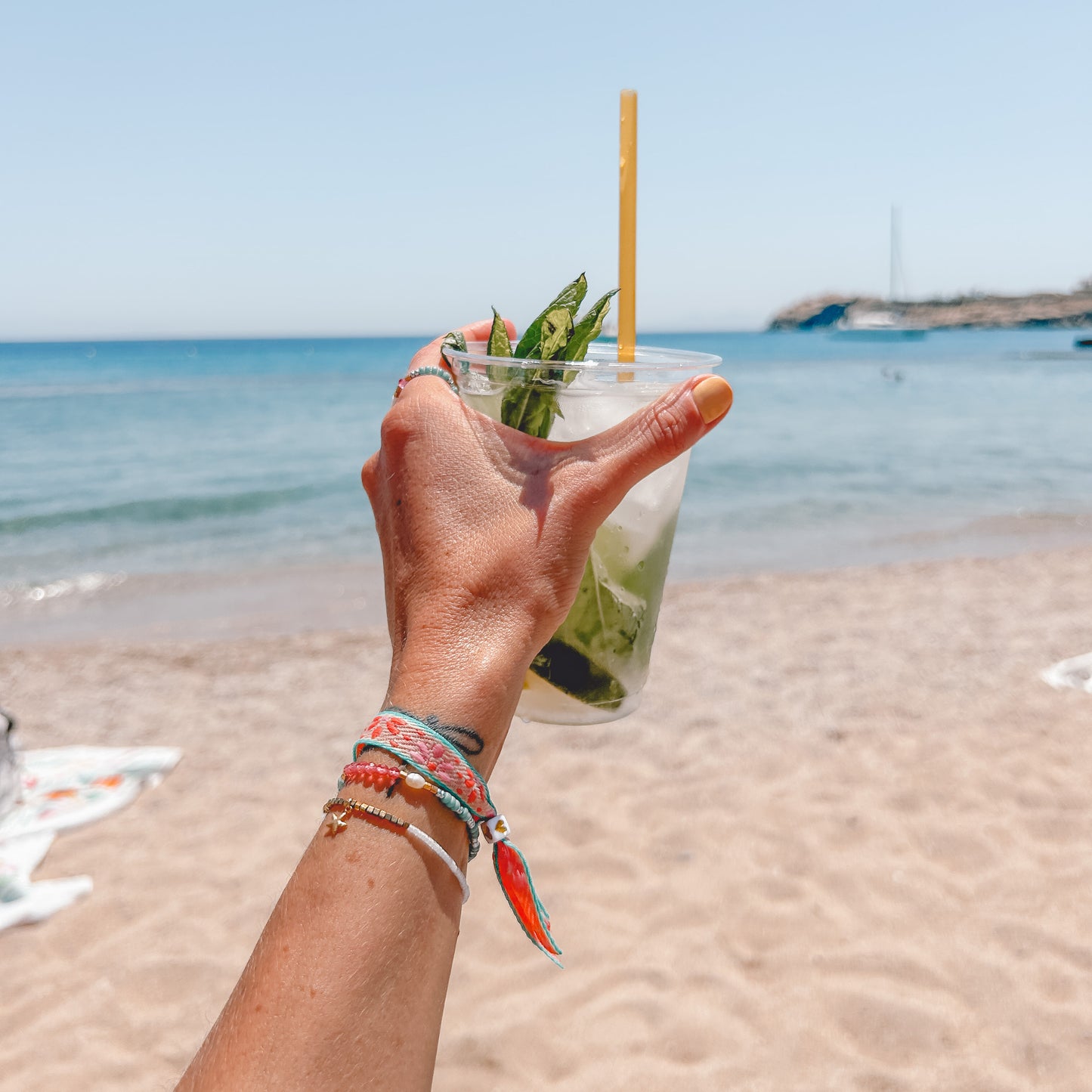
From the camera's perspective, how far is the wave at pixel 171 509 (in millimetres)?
10508

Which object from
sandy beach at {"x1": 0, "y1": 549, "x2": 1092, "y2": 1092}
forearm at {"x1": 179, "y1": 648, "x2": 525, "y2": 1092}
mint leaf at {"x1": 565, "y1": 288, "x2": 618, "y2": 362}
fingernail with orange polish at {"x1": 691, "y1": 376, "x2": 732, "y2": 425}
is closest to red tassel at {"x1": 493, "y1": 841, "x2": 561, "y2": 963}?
forearm at {"x1": 179, "y1": 648, "x2": 525, "y2": 1092}

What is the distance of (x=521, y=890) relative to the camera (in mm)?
1258

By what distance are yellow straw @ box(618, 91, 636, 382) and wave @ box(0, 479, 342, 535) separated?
995cm

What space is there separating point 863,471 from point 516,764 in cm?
1035

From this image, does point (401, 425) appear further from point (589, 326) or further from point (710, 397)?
point (710, 397)

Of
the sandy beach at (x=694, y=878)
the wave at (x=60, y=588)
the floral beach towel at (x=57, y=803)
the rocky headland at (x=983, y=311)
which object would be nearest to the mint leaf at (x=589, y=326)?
the sandy beach at (x=694, y=878)

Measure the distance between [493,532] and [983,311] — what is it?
90.0 metres

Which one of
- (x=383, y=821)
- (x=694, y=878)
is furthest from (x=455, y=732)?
(x=694, y=878)

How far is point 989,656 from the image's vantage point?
5.33 meters

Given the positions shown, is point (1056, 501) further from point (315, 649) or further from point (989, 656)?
point (315, 649)

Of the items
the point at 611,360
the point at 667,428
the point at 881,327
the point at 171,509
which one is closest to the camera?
the point at 667,428

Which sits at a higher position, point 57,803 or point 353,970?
point 353,970

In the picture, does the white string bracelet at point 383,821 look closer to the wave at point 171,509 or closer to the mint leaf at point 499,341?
the mint leaf at point 499,341

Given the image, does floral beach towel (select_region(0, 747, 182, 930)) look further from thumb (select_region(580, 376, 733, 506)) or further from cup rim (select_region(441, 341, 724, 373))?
thumb (select_region(580, 376, 733, 506))
